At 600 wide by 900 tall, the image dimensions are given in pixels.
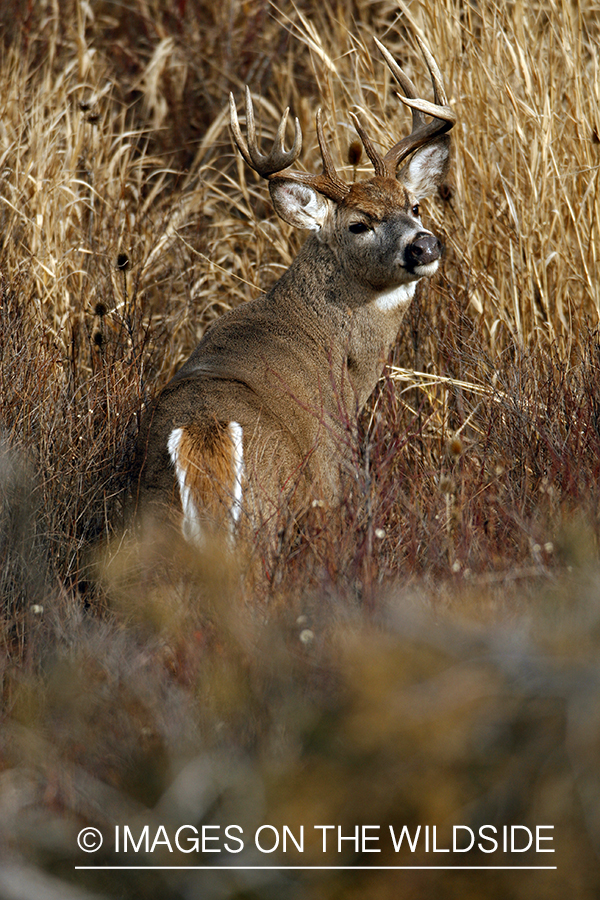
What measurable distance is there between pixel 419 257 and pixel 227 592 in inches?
84.0

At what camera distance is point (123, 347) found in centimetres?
476

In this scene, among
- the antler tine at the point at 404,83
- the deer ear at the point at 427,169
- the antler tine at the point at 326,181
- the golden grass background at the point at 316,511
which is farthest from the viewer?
the deer ear at the point at 427,169

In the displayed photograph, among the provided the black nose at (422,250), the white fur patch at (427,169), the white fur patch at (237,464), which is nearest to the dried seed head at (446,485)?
the white fur patch at (237,464)

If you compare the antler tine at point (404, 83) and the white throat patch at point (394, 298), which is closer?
the antler tine at point (404, 83)

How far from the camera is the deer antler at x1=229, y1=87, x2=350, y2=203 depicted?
4121 millimetres

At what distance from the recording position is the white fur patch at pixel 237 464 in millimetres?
3100

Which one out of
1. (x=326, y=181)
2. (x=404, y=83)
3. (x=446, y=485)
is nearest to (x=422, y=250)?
(x=326, y=181)

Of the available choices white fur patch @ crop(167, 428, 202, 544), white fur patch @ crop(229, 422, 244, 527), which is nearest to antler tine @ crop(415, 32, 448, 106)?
white fur patch @ crop(229, 422, 244, 527)

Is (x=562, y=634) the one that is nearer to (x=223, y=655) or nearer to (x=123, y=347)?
(x=223, y=655)

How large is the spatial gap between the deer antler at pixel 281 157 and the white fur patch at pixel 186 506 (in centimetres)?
146

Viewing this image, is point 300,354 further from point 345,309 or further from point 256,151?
point 256,151

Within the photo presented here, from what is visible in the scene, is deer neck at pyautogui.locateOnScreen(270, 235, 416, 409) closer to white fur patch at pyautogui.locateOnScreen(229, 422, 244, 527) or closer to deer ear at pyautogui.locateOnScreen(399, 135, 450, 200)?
deer ear at pyautogui.locateOnScreen(399, 135, 450, 200)

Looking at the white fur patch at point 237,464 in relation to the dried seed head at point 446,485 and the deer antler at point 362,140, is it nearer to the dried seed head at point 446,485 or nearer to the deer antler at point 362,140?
the dried seed head at point 446,485

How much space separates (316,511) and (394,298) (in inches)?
57.7
